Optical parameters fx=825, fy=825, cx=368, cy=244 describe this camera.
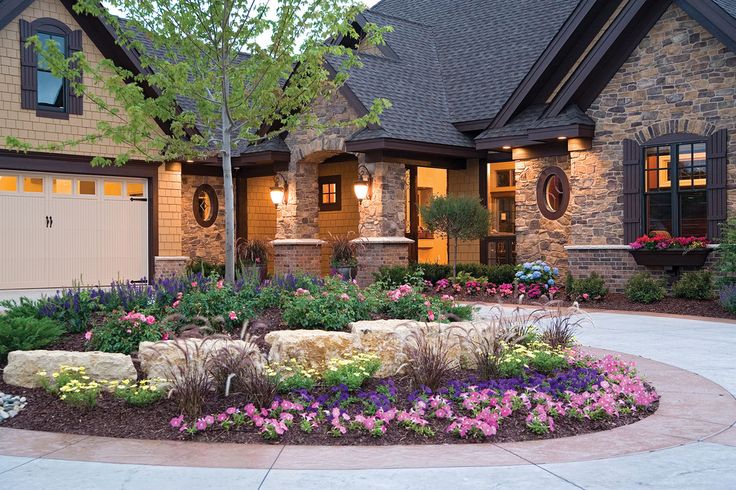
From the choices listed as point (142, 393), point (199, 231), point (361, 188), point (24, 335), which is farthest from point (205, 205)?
point (142, 393)

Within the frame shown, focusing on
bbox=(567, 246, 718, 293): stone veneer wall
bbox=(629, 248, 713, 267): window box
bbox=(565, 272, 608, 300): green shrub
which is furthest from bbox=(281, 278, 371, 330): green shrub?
bbox=(567, 246, 718, 293): stone veneer wall

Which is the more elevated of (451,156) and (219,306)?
(451,156)

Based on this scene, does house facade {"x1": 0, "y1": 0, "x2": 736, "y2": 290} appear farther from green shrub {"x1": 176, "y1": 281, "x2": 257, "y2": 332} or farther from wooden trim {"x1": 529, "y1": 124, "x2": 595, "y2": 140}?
green shrub {"x1": 176, "y1": 281, "x2": 257, "y2": 332}

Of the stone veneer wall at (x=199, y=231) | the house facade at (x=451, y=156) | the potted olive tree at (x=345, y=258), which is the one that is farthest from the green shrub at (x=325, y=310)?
the stone veneer wall at (x=199, y=231)

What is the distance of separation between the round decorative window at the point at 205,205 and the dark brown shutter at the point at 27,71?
17.7 feet

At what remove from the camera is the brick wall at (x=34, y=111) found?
60.4 feet

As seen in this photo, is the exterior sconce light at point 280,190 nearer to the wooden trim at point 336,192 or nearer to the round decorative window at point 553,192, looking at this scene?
the wooden trim at point 336,192

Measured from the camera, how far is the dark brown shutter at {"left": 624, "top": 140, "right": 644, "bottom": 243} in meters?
16.3

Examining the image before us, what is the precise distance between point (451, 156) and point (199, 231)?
24.3ft

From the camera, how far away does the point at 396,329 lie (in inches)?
298

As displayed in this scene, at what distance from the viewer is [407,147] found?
734 inches

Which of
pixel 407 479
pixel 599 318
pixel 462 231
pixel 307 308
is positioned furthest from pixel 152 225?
pixel 407 479

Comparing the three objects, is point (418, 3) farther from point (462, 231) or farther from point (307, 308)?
point (307, 308)

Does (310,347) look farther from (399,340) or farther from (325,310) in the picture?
(325,310)
